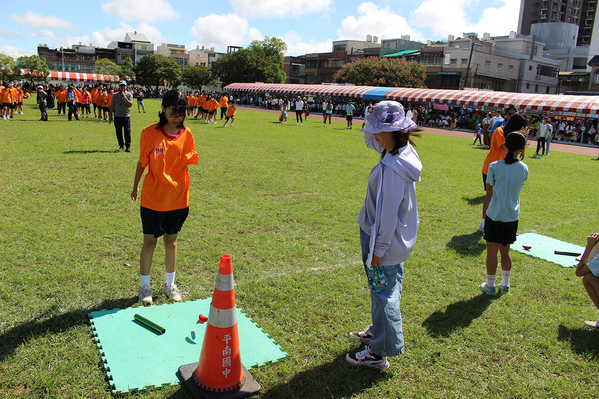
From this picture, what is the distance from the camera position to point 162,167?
11.4ft

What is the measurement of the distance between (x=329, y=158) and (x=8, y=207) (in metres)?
8.58

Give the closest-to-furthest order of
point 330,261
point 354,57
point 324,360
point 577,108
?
point 324,360 < point 330,261 < point 577,108 < point 354,57

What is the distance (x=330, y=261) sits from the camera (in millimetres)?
4926

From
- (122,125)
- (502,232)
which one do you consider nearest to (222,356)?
(502,232)

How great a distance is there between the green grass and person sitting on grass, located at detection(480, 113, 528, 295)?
0.34m

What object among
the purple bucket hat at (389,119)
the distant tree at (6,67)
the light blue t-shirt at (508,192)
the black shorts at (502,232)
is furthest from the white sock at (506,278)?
the distant tree at (6,67)

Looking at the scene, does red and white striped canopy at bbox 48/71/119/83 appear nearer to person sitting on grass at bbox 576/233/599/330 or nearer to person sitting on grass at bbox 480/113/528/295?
person sitting on grass at bbox 480/113/528/295

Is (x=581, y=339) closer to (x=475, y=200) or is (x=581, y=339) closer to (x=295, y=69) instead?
(x=475, y=200)

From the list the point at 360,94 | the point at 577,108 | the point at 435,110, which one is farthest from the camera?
the point at 360,94

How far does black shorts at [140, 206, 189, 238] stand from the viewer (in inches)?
140

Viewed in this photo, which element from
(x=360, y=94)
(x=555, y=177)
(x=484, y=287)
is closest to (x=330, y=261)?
(x=484, y=287)

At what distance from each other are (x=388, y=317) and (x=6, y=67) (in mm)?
78762

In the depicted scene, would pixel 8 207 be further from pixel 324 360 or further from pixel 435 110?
pixel 435 110

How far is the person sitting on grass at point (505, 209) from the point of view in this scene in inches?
162
